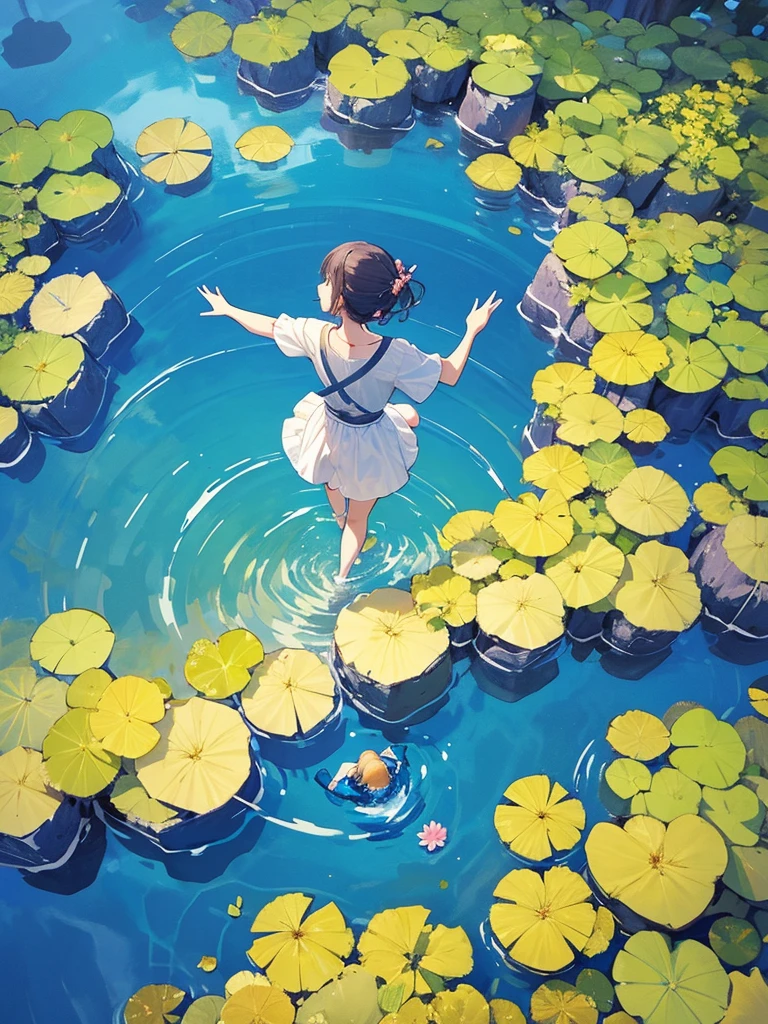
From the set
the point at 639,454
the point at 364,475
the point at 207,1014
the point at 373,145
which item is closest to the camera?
the point at 207,1014

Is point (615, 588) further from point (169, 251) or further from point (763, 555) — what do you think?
point (169, 251)

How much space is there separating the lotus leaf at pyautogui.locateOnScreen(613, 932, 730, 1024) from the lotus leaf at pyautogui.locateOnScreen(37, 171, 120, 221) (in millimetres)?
4487

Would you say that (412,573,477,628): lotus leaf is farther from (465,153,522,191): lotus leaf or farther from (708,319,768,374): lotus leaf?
(465,153,522,191): lotus leaf

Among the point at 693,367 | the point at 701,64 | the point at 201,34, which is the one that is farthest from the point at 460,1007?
Answer: the point at 201,34

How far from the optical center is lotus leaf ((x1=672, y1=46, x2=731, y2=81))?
542 cm

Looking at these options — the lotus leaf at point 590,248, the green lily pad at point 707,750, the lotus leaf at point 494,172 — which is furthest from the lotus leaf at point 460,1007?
the lotus leaf at point 494,172

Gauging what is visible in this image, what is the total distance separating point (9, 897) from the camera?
134 inches

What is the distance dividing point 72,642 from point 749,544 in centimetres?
302

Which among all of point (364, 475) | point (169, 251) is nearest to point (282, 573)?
point (364, 475)

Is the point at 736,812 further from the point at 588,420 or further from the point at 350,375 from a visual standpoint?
the point at 350,375

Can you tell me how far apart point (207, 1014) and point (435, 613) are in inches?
68.6

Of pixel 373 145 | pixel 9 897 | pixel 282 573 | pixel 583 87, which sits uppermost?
pixel 583 87

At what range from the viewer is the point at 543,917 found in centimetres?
321

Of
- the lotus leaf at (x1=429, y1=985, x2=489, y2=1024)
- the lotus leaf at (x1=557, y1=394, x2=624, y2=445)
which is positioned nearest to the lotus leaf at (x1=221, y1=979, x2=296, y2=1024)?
the lotus leaf at (x1=429, y1=985, x2=489, y2=1024)
